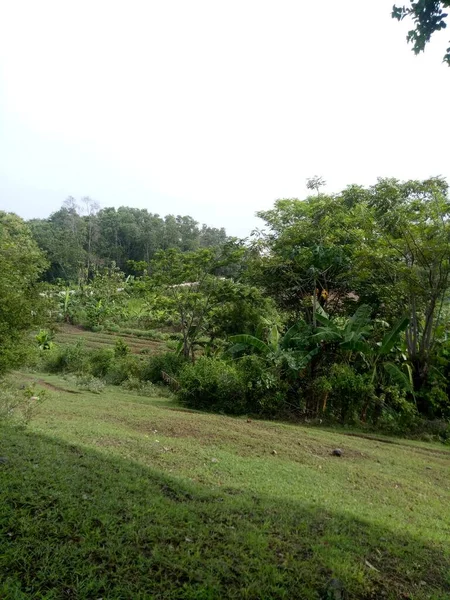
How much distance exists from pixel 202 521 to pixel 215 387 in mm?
7014

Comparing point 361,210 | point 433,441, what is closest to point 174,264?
point 361,210

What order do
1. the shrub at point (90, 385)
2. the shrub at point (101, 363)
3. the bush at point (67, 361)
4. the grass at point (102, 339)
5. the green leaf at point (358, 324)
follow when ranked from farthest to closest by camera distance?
the grass at point (102, 339) < the bush at point (67, 361) < the shrub at point (101, 363) < the shrub at point (90, 385) < the green leaf at point (358, 324)

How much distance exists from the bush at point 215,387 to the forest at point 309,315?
1.2 inches

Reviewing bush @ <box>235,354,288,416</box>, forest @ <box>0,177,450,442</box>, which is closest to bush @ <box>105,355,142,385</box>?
forest @ <box>0,177,450,442</box>

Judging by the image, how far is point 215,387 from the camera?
10.5 metres

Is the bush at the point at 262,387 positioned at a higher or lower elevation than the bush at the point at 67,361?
higher

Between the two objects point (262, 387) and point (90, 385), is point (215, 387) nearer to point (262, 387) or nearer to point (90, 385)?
point (262, 387)

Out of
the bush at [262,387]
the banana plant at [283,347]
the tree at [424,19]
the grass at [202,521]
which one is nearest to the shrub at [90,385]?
the banana plant at [283,347]

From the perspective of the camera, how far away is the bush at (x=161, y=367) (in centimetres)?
1345

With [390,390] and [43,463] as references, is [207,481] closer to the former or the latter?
[43,463]

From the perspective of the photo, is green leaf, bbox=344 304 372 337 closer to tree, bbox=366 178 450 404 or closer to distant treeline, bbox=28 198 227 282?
tree, bbox=366 178 450 404

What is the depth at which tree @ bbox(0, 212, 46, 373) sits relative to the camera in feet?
20.2

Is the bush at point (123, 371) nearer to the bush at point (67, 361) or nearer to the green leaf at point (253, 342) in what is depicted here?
the bush at point (67, 361)

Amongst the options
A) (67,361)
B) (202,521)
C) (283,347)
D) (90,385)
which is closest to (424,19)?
(202,521)
